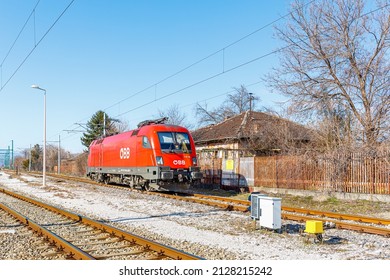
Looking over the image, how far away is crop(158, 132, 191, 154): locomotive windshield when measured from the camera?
20.1 metres

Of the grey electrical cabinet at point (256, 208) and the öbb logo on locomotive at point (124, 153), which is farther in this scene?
the öbb logo on locomotive at point (124, 153)

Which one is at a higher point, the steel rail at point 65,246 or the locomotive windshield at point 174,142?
the locomotive windshield at point 174,142

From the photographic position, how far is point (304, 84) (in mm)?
24062

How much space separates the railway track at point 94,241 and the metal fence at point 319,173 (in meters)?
12.3

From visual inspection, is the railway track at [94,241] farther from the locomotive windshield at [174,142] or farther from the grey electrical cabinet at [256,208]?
the locomotive windshield at [174,142]

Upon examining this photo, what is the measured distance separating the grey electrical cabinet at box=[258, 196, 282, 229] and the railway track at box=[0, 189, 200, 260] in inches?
131

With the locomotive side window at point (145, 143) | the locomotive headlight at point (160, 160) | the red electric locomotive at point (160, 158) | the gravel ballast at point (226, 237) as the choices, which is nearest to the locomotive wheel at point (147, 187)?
the red electric locomotive at point (160, 158)

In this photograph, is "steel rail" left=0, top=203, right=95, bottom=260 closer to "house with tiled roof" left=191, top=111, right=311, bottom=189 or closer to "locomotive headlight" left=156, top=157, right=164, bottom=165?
"locomotive headlight" left=156, top=157, right=164, bottom=165

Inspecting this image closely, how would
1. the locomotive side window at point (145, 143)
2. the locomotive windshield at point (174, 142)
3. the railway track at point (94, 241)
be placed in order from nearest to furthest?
1. the railway track at point (94, 241)
2. the locomotive windshield at point (174, 142)
3. the locomotive side window at point (145, 143)

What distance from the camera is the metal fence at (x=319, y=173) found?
17562mm

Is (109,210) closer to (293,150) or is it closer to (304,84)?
(293,150)

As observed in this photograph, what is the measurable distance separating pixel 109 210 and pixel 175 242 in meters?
6.30

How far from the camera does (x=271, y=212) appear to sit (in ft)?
32.7

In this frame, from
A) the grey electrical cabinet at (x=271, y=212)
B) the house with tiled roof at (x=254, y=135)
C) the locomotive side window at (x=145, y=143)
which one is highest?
the house with tiled roof at (x=254, y=135)
